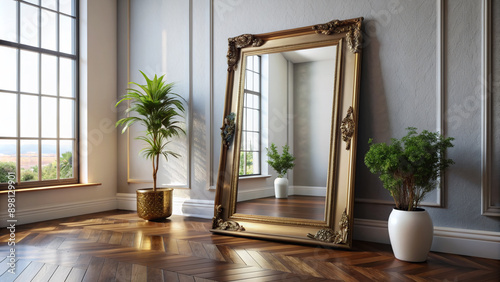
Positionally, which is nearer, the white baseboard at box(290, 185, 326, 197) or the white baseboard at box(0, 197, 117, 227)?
the white baseboard at box(290, 185, 326, 197)

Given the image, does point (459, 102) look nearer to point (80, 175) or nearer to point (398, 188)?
point (398, 188)

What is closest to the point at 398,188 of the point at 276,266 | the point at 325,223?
the point at 325,223

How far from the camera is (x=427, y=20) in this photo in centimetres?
342

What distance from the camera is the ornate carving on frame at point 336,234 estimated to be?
336cm

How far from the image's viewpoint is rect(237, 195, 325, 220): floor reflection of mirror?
142 inches

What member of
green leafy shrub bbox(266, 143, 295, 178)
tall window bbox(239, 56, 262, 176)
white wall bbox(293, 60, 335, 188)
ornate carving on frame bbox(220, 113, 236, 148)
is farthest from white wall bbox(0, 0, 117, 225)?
white wall bbox(293, 60, 335, 188)

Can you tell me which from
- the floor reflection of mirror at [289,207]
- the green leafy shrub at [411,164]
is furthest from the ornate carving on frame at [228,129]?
the green leafy shrub at [411,164]

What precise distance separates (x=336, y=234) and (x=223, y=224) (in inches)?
46.0

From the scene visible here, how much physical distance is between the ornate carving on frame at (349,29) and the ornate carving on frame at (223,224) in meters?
2.02

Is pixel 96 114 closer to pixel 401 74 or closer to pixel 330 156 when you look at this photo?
pixel 330 156

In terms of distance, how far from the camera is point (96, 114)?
17.1ft

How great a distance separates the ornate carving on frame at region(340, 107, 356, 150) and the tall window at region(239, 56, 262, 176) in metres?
0.86

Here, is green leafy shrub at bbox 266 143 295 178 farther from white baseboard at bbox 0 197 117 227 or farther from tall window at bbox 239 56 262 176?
white baseboard at bbox 0 197 117 227

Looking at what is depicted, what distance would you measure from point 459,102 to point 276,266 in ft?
6.65
